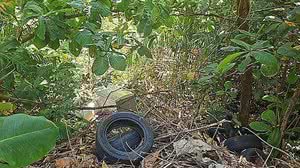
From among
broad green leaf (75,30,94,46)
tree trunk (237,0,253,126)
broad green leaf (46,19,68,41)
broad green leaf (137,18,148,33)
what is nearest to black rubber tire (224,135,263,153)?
tree trunk (237,0,253,126)

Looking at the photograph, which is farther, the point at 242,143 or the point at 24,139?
the point at 242,143

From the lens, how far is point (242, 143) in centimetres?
198

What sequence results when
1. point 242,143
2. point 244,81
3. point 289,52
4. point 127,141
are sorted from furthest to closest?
point 244,81 < point 242,143 < point 127,141 < point 289,52

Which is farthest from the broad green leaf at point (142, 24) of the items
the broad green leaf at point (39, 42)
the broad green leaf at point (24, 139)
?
the broad green leaf at point (24, 139)

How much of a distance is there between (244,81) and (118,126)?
25.9 inches

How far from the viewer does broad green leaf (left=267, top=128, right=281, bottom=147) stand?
189cm

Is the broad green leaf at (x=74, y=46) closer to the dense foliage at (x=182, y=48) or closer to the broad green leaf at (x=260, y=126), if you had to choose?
the dense foliage at (x=182, y=48)

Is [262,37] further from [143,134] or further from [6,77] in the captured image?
[6,77]

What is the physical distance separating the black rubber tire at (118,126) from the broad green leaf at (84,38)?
0.33 m

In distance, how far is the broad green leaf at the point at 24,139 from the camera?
1.04 meters

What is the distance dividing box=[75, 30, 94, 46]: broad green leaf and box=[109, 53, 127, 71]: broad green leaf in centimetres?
10

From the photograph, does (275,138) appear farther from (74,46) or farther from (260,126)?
(74,46)

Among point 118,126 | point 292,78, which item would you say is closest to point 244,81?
point 292,78

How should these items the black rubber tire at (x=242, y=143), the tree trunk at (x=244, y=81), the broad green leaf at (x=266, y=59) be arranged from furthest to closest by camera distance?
the tree trunk at (x=244, y=81)
the black rubber tire at (x=242, y=143)
the broad green leaf at (x=266, y=59)
